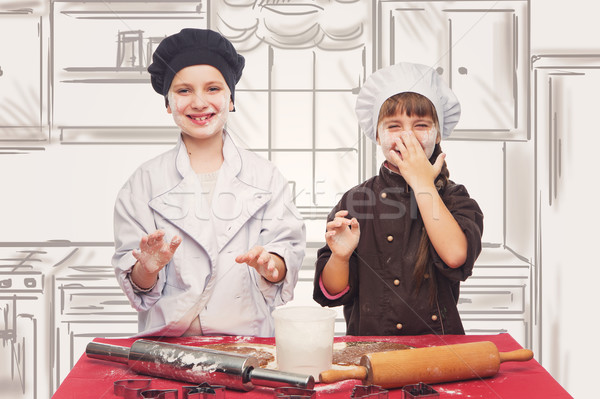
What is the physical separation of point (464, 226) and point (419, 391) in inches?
20.9

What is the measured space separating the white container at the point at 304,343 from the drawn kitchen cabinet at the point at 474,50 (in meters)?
1.60

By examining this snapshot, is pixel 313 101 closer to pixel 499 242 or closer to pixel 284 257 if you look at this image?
pixel 499 242

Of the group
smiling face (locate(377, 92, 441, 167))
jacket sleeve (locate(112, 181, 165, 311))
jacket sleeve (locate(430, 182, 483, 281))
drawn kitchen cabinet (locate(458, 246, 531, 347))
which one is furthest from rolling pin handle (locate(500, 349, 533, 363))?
drawn kitchen cabinet (locate(458, 246, 531, 347))

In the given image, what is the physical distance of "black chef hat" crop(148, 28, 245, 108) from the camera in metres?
1.52

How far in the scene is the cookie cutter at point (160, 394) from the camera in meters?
0.92

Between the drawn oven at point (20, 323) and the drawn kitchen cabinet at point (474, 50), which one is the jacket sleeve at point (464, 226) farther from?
the drawn oven at point (20, 323)

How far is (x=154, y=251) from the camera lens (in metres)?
1.26

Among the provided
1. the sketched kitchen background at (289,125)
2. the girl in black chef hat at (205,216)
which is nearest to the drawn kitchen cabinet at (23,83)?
the sketched kitchen background at (289,125)

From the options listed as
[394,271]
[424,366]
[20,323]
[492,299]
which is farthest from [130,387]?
[492,299]

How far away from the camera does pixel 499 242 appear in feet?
8.16

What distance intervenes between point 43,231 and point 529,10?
2.04 meters

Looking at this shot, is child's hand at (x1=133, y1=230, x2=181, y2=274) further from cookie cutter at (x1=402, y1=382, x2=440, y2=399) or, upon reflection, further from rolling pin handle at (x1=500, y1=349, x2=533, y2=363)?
rolling pin handle at (x1=500, y1=349, x2=533, y2=363)

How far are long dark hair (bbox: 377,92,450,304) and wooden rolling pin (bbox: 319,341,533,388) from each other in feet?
1.29

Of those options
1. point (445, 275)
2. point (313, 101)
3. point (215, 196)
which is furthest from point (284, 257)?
point (313, 101)
